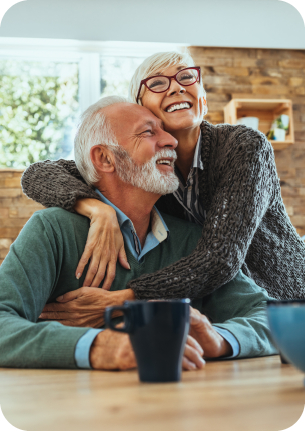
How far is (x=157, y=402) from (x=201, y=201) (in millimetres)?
1012

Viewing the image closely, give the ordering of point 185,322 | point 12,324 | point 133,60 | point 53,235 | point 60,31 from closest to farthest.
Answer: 1. point 185,322
2. point 12,324
3. point 53,235
4. point 60,31
5. point 133,60

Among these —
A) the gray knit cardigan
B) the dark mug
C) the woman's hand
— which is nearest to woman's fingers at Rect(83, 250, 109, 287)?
the woman's hand

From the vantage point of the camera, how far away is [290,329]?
50 cm

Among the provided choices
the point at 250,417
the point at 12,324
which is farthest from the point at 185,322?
the point at 12,324

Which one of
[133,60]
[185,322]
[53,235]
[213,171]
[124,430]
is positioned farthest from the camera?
[133,60]

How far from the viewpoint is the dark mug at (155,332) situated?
57 centimetres

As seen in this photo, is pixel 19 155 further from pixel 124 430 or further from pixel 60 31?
pixel 124 430

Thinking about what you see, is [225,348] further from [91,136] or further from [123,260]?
[91,136]

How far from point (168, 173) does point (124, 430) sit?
1.04m

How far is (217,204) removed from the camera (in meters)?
1.22

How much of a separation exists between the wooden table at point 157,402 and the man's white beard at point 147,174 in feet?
2.49

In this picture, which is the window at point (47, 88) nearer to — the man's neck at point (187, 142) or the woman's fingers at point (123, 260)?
the man's neck at point (187, 142)

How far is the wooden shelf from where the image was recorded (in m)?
3.83

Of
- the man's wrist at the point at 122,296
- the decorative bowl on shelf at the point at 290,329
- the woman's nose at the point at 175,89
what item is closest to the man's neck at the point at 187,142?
the woman's nose at the point at 175,89
